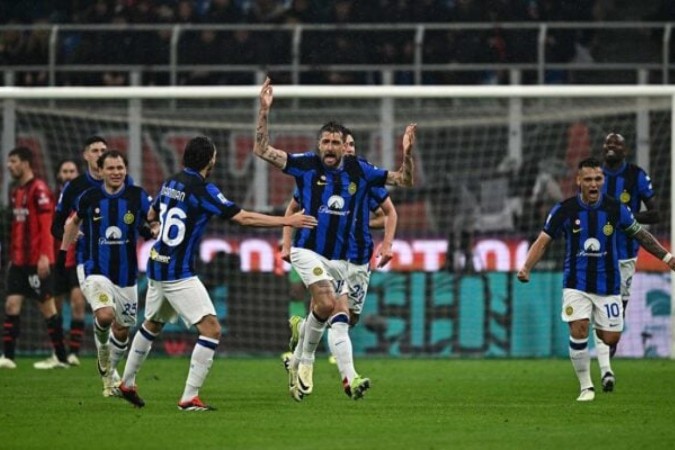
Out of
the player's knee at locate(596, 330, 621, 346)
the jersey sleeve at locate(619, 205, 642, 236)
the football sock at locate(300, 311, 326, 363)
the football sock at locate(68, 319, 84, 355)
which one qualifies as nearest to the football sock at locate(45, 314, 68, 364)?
the football sock at locate(68, 319, 84, 355)

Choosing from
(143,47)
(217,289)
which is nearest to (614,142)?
(217,289)

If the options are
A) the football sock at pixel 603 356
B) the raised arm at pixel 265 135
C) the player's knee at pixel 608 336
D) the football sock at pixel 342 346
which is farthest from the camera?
the football sock at pixel 603 356

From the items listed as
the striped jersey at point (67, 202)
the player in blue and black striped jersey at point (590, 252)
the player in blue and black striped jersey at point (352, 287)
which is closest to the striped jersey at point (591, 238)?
the player in blue and black striped jersey at point (590, 252)

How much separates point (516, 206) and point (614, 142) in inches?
177

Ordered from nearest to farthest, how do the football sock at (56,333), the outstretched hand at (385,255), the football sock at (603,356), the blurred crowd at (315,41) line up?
the outstretched hand at (385,255) < the football sock at (603,356) < the football sock at (56,333) < the blurred crowd at (315,41)

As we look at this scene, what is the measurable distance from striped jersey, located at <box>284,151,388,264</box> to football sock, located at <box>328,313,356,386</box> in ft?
1.78

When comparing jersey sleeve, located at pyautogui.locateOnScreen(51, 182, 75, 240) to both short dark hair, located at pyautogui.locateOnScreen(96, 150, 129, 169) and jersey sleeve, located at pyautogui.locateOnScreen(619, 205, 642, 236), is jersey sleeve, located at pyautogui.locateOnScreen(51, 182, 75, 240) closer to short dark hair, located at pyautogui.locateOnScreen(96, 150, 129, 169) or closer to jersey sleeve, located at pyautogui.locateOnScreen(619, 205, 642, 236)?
short dark hair, located at pyautogui.locateOnScreen(96, 150, 129, 169)

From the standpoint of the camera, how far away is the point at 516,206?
18.8 metres

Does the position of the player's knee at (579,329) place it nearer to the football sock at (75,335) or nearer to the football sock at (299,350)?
the football sock at (299,350)

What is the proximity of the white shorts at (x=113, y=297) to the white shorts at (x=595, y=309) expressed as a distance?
3.42 m

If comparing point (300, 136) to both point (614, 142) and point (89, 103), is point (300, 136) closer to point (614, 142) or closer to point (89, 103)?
point (89, 103)

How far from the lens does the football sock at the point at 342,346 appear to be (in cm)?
1123

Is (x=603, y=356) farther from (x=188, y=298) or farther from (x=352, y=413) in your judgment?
Answer: (x=188, y=298)

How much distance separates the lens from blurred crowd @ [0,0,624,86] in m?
21.0
